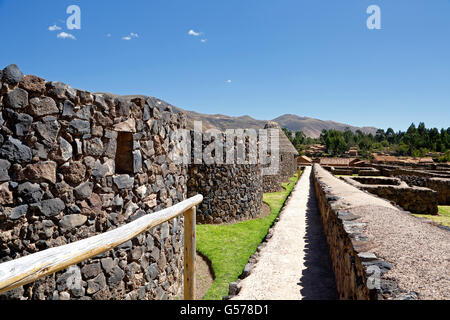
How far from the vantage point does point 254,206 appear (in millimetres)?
12102

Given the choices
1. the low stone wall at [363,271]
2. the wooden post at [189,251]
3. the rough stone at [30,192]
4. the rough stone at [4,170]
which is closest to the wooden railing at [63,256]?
the wooden post at [189,251]

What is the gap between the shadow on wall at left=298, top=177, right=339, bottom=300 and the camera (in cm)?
487

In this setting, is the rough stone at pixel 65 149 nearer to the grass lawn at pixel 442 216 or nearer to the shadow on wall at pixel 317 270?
the shadow on wall at pixel 317 270

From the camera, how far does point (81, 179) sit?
3354 millimetres

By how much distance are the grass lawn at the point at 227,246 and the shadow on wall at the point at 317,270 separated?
1.61 m

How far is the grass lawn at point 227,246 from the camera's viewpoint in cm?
643

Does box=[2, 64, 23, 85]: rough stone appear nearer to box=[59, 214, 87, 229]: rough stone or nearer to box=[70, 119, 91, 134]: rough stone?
box=[70, 119, 91, 134]: rough stone

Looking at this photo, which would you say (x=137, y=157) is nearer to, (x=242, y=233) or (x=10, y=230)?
(x=10, y=230)

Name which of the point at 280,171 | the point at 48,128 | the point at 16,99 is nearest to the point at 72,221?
the point at 48,128

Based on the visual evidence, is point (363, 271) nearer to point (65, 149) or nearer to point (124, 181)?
point (124, 181)

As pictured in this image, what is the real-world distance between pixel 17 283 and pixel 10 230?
156cm

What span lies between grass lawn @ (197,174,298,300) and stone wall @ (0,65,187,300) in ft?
5.94

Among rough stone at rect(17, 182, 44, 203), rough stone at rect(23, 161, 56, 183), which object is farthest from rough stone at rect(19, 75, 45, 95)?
rough stone at rect(17, 182, 44, 203)
